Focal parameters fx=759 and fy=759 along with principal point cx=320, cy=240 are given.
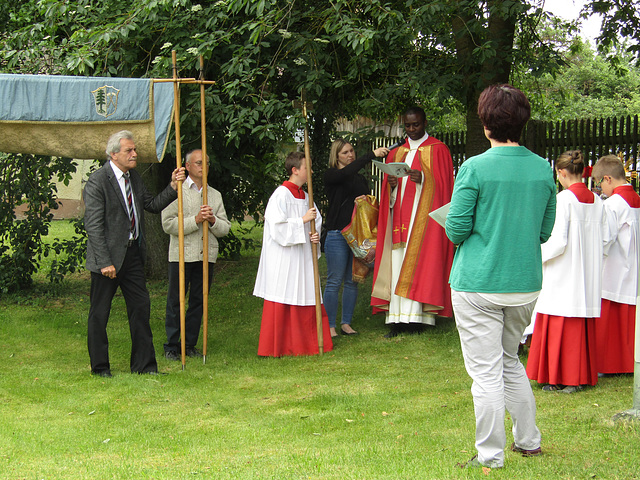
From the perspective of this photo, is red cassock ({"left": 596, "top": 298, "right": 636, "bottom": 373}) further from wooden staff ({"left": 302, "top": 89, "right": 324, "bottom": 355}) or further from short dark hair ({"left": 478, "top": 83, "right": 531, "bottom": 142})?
short dark hair ({"left": 478, "top": 83, "right": 531, "bottom": 142})

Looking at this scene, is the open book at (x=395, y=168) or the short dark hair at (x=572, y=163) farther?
the open book at (x=395, y=168)

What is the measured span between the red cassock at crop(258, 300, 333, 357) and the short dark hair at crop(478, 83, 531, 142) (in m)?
3.88

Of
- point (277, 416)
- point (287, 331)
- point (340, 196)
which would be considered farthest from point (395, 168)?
point (277, 416)

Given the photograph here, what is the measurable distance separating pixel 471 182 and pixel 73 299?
25.8ft

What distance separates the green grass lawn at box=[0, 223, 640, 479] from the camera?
4059mm

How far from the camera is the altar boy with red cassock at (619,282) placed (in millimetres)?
6016

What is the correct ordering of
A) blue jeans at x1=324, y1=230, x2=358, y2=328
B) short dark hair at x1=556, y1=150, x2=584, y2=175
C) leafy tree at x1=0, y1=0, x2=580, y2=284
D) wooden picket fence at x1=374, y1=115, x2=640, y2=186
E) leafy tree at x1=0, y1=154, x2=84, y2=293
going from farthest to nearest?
leafy tree at x1=0, y1=154, x2=84, y2=293, wooden picket fence at x1=374, y1=115, x2=640, y2=186, blue jeans at x1=324, y1=230, x2=358, y2=328, leafy tree at x1=0, y1=0, x2=580, y2=284, short dark hair at x1=556, y1=150, x2=584, y2=175

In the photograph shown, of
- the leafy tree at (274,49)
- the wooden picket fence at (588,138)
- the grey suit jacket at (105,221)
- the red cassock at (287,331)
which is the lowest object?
the red cassock at (287,331)

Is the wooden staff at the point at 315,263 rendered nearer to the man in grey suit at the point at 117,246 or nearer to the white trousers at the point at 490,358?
the man in grey suit at the point at 117,246

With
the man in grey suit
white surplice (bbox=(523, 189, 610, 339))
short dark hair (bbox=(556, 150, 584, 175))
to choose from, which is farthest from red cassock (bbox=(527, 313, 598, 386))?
the man in grey suit

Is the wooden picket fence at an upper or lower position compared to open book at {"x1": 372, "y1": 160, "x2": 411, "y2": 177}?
upper

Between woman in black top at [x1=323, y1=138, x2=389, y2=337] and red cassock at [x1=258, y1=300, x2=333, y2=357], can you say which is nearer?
red cassock at [x1=258, y1=300, x2=333, y2=357]

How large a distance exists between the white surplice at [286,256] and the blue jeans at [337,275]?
0.56m

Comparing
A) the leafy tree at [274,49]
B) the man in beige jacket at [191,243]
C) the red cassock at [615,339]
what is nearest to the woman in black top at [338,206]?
the leafy tree at [274,49]
